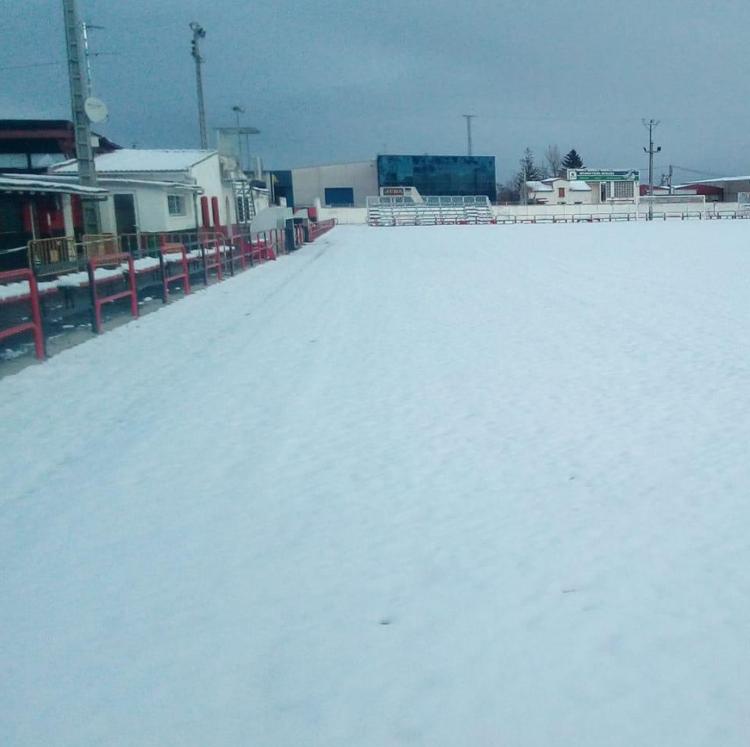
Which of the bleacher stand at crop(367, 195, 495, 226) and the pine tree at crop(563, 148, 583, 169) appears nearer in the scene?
the bleacher stand at crop(367, 195, 495, 226)

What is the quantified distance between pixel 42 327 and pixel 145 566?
721 centimetres

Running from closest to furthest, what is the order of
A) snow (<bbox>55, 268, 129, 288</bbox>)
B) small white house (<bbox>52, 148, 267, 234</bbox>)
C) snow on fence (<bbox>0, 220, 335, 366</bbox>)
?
snow on fence (<bbox>0, 220, 335, 366</bbox>) → snow (<bbox>55, 268, 129, 288</bbox>) → small white house (<bbox>52, 148, 267, 234</bbox>)

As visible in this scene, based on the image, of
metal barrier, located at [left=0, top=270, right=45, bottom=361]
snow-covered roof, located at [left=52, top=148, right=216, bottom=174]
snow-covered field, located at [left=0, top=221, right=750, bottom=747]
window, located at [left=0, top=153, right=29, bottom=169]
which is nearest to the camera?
snow-covered field, located at [left=0, top=221, right=750, bottom=747]

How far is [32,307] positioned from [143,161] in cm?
2871

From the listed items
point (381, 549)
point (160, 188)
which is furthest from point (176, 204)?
point (381, 549)

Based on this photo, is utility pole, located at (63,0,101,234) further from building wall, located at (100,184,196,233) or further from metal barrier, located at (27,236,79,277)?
building wall, located at (100,184,196,233)

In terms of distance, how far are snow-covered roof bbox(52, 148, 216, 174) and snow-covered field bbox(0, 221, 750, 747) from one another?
26169 millimetres

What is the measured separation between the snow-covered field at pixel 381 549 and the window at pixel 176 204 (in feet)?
81.6

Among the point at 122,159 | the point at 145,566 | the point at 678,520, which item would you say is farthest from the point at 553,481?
the point at 122,159

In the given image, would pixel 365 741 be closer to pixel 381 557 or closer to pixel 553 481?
pixel 381 557

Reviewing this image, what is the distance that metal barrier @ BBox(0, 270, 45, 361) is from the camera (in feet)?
31.9

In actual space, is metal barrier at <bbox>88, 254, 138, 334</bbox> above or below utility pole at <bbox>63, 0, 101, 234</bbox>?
below

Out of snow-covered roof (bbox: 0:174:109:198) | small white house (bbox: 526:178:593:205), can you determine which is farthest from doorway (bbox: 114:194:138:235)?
small white house (bbox: 526:178:593:205)

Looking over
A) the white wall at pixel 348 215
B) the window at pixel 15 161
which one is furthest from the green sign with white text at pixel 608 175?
the window at pixel 15 161
